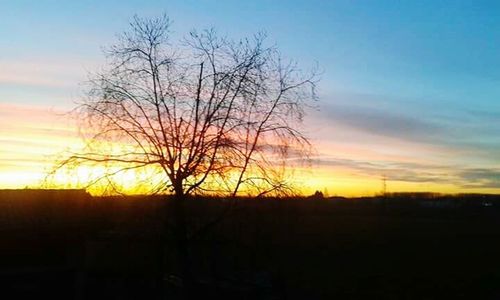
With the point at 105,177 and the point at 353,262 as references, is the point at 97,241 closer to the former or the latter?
the point at 105,177

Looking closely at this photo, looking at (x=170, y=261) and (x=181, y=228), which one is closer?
(x=181, y=228)

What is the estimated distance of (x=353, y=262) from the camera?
129ft

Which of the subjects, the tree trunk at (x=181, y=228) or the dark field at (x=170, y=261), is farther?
the dark field at (x=170, y=261)

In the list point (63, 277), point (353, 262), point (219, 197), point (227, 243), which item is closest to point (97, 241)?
point (63, 277)

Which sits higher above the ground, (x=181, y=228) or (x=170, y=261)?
(x=181, y=228)

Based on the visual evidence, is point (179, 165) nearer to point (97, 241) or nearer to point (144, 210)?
point (144, 210)

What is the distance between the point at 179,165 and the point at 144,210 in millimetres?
2097

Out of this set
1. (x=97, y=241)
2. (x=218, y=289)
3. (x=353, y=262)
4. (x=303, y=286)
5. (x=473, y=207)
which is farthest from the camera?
(x=473, y=207)

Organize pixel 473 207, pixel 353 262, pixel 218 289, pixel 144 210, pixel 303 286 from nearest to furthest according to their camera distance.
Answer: pixel 144 210 → pixel 218 289 → pixel 303 286 → pixel 353 262 → pixel 473 207

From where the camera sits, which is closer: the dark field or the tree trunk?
the tree trunk

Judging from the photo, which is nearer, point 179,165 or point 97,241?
point 179,165

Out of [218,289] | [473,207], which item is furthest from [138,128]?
[473,207]

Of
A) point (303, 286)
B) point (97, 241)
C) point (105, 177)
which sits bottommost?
point (303, 286)

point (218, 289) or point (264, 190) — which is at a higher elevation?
point (264, 190)
